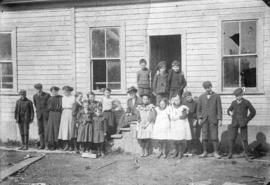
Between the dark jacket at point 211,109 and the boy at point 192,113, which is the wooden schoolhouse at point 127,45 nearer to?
the boy at point 192,113

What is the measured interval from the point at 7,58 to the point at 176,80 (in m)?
5.70

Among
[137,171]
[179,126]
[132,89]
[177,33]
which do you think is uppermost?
[177,33]

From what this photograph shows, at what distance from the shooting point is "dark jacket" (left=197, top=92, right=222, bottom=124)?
27.4 feet

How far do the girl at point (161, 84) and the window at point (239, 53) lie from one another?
63.4 inches

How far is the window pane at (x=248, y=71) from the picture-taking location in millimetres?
9031

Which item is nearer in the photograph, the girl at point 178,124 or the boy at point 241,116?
the boy at point 241,116

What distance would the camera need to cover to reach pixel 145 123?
8.75 meters

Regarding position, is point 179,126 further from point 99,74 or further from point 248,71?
point 99,74

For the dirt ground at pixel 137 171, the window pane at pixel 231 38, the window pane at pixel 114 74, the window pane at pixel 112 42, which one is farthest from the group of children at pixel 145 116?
the window pane at pixel 231 38

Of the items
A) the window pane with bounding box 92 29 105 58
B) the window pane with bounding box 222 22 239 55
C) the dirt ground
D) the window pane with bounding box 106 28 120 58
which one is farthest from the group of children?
the window pane with bounding box 92 29 105 58

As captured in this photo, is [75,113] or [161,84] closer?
[161,84]

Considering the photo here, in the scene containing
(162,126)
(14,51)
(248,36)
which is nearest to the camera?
(162,126)

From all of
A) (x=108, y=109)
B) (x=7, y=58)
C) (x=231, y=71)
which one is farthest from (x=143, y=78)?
(x=7, y=58)

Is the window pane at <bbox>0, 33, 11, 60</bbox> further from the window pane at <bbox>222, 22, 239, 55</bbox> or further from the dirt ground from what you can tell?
the window pane at <bbox>222, 22, 239, 55</bbox>
